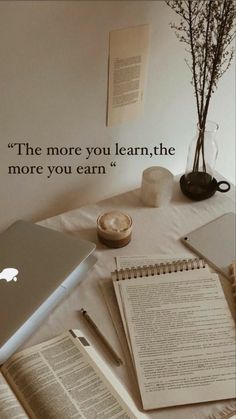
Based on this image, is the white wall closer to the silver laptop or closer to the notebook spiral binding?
the silver laptop

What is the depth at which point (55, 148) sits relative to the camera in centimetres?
116

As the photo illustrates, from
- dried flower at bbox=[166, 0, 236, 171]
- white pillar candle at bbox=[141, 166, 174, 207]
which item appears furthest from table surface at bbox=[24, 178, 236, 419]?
dried flower at bbox=[166, 0, 236, 171]

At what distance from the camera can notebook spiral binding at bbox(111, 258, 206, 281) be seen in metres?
1.00

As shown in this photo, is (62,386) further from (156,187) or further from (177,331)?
(156,187)

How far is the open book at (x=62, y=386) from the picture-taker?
759 mm

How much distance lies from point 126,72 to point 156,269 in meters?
0.48

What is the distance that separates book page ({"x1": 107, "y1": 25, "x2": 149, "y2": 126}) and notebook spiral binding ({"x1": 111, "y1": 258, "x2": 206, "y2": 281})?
0.40 m

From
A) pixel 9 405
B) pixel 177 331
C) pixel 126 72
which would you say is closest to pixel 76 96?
pixel 126 72

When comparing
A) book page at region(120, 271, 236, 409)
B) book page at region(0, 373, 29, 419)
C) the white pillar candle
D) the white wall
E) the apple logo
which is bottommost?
book page at region(0, 373, 29, 419)

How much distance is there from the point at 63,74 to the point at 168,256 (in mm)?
472

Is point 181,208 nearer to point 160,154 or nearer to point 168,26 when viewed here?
point 160,154

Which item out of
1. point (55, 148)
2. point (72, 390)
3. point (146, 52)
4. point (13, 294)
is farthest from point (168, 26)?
point (72, 390)

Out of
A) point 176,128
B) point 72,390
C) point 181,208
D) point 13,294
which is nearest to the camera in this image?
point 72,390

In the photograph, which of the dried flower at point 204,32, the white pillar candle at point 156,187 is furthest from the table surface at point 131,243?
the dried flower at point 204,32
